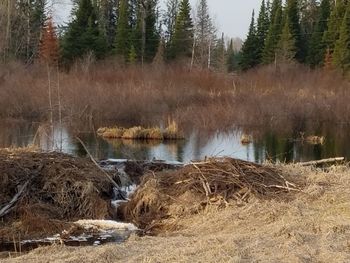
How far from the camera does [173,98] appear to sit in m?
31.7

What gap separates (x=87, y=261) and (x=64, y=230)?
3238mm

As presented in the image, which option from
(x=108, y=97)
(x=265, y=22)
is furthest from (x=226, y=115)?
(x=265, y=22)

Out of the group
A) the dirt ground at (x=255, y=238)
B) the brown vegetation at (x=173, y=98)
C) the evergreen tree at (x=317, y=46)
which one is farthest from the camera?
the evergreen tree at (x=317, y=46)

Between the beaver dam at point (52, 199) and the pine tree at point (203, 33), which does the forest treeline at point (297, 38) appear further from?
the beaver dam at point (52, 199)

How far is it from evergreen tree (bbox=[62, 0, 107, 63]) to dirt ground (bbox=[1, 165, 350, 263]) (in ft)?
118

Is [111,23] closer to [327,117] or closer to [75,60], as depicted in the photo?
[75,60]

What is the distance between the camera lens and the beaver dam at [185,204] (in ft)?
25.5

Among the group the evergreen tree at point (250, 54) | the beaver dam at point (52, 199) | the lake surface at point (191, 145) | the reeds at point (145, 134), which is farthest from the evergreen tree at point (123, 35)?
the beaver dam at point (52, 199)

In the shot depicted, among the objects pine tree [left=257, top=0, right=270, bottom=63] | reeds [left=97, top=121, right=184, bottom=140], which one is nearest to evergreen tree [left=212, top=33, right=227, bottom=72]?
pine tree [left=257, top=0, right=270, bottom=63]

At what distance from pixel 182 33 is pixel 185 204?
1671 inches

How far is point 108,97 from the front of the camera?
29.7 m

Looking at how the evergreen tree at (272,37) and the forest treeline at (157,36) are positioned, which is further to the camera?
the evergreen tree at (272,37)

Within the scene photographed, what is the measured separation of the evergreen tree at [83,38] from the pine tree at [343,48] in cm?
1786

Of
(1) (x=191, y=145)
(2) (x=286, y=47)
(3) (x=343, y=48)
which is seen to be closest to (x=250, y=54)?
(2) (x=286, y=47)
